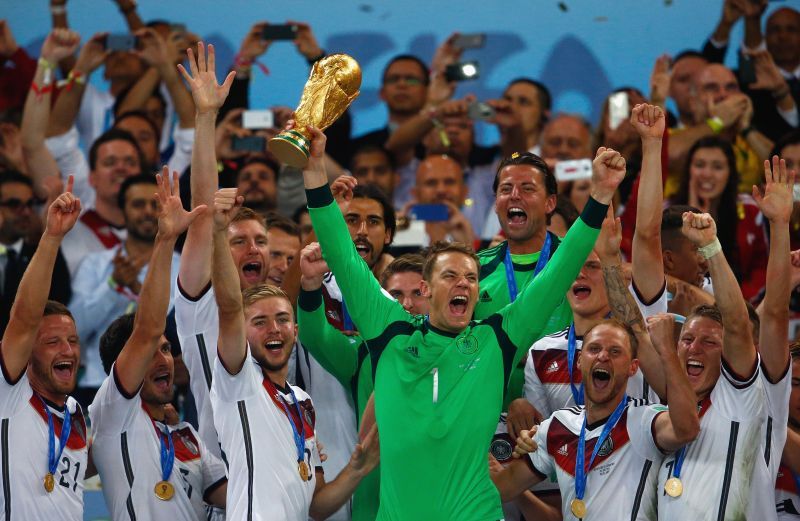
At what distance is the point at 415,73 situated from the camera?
383 inches

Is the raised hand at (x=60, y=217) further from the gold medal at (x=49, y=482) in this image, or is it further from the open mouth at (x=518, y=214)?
the open mouth at (x=518, y=214)

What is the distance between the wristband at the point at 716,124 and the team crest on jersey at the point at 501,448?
3.32 metres

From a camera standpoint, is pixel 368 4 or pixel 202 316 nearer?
pixel 202 316

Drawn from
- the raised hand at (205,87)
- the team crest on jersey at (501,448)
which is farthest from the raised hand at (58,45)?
the team crest on jersey at (501,448)

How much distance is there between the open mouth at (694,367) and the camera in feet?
19.2

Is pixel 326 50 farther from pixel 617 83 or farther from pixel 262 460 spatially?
pixel 262 460

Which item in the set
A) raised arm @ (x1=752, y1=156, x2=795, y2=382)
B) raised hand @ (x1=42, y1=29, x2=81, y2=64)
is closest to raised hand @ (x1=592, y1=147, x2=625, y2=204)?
raised arm @ (x1=752, y1=156, x2=795, y2=382)

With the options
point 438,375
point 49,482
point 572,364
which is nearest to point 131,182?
point 49,482

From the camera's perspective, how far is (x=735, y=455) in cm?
558

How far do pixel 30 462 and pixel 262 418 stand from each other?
100 cm

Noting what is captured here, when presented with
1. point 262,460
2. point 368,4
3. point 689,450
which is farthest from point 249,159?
point 689,450

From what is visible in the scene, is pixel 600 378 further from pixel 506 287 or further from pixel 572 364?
pixel 506 287

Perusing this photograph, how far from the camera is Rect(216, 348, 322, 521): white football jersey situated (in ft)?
18.4

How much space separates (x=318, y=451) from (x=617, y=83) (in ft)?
16.9
